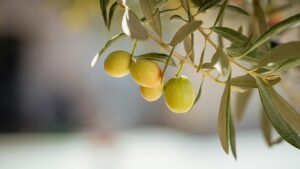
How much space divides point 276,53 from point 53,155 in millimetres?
5028

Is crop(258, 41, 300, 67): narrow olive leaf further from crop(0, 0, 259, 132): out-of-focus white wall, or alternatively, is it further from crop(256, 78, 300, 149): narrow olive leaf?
crop(0, 0, 259, 132): out-of-focus white wall

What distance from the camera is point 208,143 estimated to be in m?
5.61

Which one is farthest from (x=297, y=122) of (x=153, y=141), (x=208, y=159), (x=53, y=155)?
(x=153, y=141)

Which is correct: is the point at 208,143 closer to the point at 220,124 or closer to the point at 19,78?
the point at 19,78

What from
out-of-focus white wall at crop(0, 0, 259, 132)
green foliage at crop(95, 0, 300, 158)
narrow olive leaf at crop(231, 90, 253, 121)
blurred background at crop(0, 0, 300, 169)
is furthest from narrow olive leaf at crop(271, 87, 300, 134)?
out-of-focus white wall at crop(0, 0, 259, 132)

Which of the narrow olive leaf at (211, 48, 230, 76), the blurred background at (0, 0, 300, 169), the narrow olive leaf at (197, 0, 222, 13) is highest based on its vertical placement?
the narrow olive leaf at (197, 0, 222, 13)

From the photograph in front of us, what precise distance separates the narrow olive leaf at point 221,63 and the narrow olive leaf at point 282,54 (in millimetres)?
69

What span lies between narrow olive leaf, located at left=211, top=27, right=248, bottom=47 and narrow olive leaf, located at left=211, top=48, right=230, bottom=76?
8cm

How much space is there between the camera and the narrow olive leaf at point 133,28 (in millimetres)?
275

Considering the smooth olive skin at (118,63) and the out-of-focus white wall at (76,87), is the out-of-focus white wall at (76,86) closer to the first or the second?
the out-of-focus white wall at (76,87)

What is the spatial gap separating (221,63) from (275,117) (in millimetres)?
94

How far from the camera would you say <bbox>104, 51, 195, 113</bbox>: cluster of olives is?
0.34 metres

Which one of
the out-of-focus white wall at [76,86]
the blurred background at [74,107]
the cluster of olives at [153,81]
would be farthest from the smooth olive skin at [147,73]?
the out-of-focus white wall at [76,86]

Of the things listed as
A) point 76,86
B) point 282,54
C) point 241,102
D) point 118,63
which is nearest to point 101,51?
point 118,63
